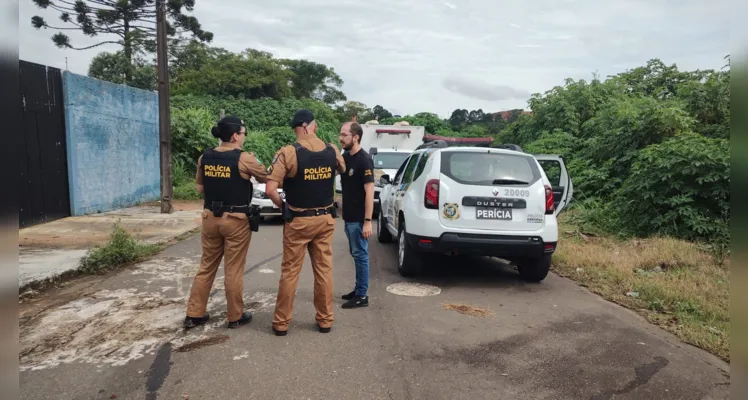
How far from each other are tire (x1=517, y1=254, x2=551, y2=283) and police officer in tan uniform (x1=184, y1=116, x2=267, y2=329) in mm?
3583

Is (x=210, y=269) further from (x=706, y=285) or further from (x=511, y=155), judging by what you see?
(x=706, y=285)

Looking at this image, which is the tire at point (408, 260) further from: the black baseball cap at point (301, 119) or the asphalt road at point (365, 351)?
the black baseball cap at point (301, 119)

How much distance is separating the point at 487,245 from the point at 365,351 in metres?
2.30

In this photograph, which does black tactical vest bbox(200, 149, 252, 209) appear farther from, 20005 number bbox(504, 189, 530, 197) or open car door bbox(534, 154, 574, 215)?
open car door bbox(534, 154, 574, 215)

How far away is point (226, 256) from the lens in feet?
14.5

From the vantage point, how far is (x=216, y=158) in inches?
171

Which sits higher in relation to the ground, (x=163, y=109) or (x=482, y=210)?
(x=163, y=109)

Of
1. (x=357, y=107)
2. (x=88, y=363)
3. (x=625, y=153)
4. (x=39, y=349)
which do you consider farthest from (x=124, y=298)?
(x=357, y=107)

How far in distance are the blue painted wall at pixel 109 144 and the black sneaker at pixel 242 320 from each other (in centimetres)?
826

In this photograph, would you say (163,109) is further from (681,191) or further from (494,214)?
(681,191)

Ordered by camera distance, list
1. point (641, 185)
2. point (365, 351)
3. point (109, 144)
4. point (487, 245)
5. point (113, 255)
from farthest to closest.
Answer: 1. point (109, 144)
2. point (641, 185)
3. point (113, 255)
4. point (487, 245)
5. point (365, 351)

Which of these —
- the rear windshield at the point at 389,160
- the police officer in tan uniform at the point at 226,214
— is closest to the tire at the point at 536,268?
the police officer in tan uniform at the point at 226,214

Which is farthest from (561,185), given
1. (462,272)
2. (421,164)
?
(421,164)

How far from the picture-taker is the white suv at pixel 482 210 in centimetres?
573
